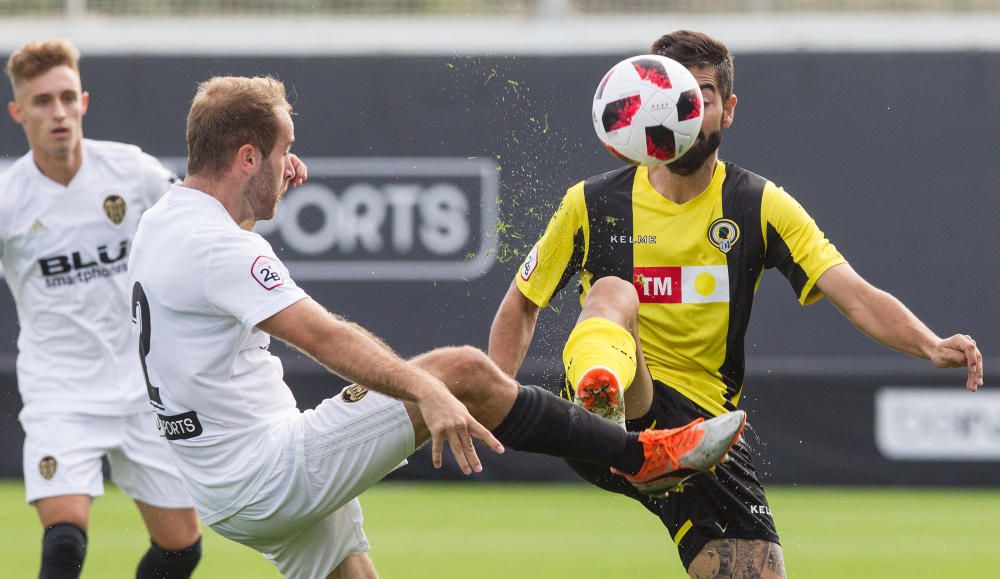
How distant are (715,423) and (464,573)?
4038 millimetres

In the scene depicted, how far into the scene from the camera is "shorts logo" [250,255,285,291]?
4.86m

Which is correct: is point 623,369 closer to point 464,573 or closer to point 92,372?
point 92,372

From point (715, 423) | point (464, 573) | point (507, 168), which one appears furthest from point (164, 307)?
point (507, 168)

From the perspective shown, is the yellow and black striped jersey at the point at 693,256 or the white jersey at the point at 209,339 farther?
the yellow and black striped jersey at the point at 693,256

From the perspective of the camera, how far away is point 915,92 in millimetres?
12438

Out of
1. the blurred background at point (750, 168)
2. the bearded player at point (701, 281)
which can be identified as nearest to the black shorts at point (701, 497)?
the bearded player at point (701, 281)

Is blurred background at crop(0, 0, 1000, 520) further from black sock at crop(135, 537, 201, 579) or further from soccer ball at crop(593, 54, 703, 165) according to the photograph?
soccer ball at crop(593, 54, 703, 165)

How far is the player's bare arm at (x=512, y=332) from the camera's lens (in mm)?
6008

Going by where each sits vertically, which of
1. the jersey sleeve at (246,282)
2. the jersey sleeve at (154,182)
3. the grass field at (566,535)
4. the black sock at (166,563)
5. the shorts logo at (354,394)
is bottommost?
the grass field at (566,535)

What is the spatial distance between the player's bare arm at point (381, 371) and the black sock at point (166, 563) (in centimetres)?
229

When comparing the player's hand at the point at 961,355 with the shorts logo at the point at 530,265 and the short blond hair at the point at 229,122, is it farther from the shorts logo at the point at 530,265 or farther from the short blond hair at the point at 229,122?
the short blond hair at the point at 229,122

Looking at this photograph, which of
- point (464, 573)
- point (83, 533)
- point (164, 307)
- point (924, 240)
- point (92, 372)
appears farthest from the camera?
point (924, 240)

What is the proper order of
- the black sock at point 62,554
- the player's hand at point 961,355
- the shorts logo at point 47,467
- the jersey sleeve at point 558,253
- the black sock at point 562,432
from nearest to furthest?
1. the black sock at point 562,432
2. the player's hand at point 961,355
3. the jersey sleeve at point 558,253
4. the black sock at point 62,554
5. the shorts logo at point 47,467

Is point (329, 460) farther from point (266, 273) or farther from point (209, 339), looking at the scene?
point (266, 273)
